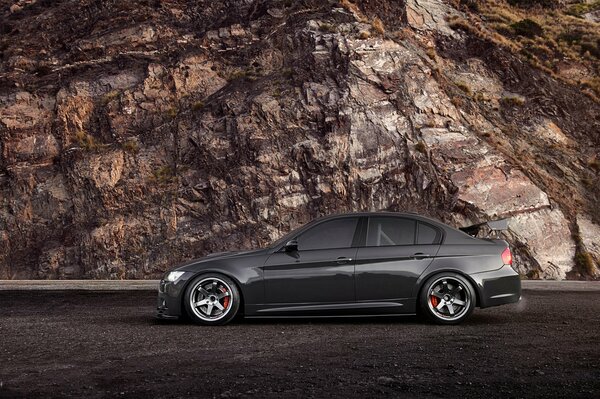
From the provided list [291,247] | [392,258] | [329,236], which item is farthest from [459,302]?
[291,247]

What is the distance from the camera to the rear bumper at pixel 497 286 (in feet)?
29.8

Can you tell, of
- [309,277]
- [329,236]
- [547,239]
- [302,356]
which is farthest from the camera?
[547,239]

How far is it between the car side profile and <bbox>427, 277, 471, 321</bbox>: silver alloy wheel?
0.04 feet

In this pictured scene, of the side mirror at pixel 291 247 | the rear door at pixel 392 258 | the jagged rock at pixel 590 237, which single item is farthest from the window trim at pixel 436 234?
the jagged rock at pixel 590 237

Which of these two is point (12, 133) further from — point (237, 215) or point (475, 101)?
point (475, 101)

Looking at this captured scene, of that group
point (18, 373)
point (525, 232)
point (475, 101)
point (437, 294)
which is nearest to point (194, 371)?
point (18, 373)

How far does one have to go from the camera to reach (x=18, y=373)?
6117 mm

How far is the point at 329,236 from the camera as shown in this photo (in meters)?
9.19

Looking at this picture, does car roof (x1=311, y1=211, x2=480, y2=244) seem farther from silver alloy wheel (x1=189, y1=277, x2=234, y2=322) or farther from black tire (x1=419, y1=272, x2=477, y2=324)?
silver alloy wheel (x1=189, y1=277, x2=234, y2=322)

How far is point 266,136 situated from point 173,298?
16.4 metres

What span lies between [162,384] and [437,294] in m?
4.43

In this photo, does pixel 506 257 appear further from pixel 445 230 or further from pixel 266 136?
pixel 266 136

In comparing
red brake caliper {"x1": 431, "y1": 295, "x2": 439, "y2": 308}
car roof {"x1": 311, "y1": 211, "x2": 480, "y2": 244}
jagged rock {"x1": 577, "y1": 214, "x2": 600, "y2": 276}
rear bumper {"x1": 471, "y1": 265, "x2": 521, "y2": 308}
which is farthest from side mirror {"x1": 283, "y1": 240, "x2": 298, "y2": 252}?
jagged rock {"x1": 577, "y1": 214, "x2": 600, "y2": 276}

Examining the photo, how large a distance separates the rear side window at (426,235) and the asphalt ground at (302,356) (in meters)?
1.04
